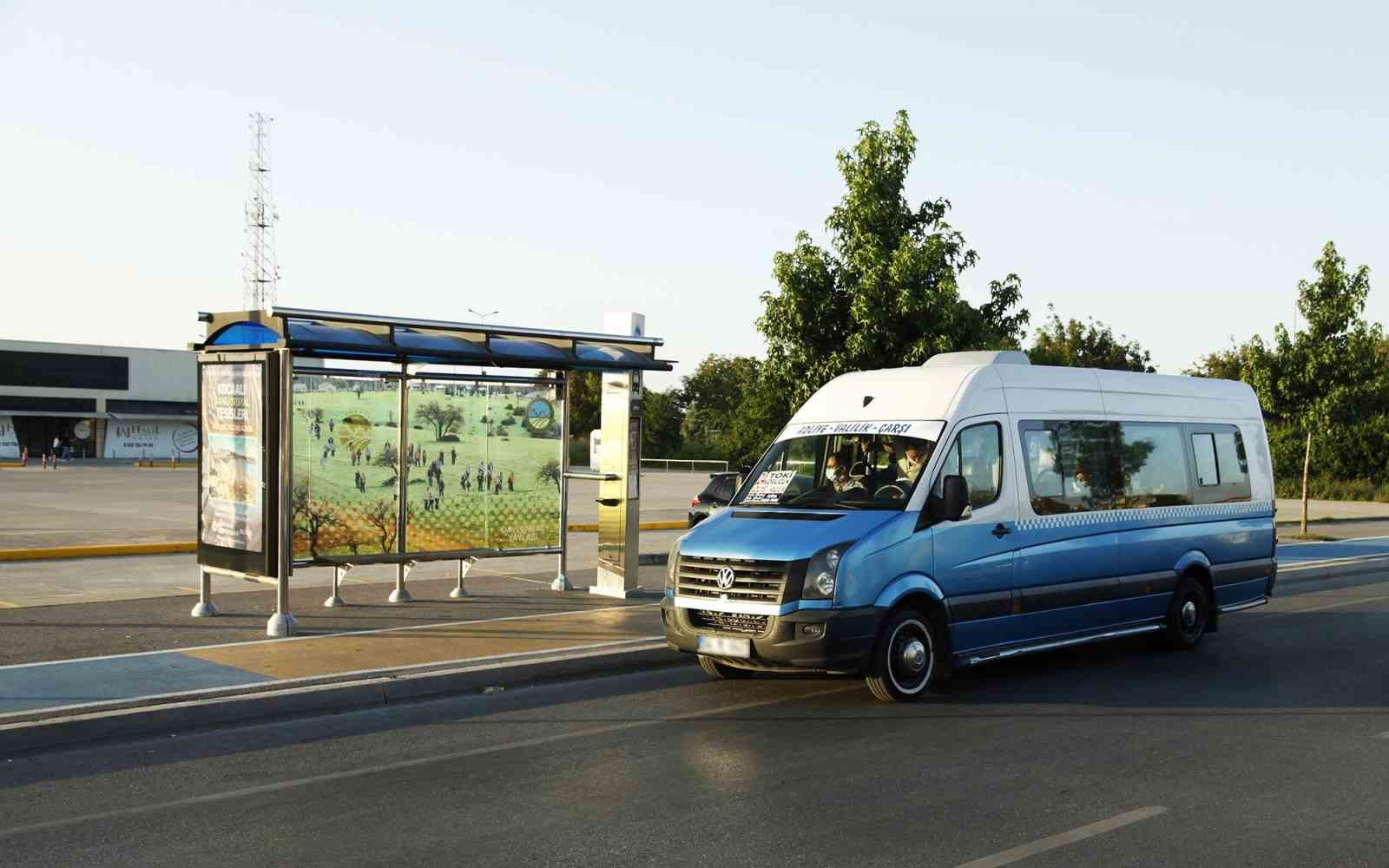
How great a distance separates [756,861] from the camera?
584 cm

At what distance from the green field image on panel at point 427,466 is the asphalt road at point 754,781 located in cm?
400

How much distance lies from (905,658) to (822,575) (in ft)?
3.40

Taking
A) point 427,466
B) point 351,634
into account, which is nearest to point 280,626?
point 351,634

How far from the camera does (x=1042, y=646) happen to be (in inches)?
426

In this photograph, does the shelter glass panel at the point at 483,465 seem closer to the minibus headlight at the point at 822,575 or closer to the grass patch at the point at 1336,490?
the minibus headlight at the point at 822,575

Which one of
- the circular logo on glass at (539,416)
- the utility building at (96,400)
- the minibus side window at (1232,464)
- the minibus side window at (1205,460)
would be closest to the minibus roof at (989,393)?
the minibus side window at (1205,460)

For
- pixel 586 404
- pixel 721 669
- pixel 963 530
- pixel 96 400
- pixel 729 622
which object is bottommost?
pixel 721 669

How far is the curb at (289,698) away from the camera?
8.27 metres

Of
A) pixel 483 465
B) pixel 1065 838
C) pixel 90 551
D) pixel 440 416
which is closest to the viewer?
pixel 1065 838

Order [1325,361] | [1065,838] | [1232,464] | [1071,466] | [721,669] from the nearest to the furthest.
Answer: [1065,838], [721,669], [1071,466], [1232,464], [1325,361]

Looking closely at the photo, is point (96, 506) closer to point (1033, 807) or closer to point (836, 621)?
point (836, 621)

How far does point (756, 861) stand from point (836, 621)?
3.39 meters

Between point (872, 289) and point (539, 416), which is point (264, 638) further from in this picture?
point (872, 289)

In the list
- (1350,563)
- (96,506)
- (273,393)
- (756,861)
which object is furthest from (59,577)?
(1350,563)
